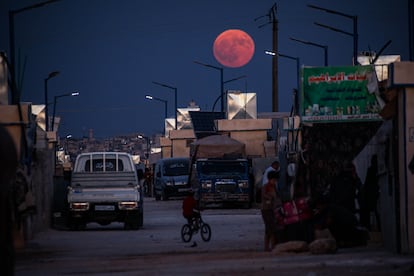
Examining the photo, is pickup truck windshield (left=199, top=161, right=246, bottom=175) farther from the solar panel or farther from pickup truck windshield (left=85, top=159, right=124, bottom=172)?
the solar panel

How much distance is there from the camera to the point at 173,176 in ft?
190

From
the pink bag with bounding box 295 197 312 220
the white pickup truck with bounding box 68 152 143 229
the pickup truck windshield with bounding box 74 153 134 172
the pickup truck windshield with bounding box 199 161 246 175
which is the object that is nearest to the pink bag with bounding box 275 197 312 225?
the pink bag with bounding box 295 197 312 220

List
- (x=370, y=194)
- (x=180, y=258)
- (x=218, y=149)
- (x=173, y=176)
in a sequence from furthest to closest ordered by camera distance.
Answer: (x=173, y=176), (x=218, y=149), (x=370, y=194), (x=180, y=258)

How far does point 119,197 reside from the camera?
102ft

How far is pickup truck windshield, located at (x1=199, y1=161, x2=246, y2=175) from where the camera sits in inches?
1847

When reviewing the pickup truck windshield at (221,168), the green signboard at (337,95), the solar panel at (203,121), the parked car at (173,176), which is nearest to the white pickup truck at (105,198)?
the green signboard at (337,95)

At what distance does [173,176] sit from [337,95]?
3346 centimetres

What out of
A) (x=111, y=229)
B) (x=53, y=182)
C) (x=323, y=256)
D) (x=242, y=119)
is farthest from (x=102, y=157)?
(x=242, y=119)

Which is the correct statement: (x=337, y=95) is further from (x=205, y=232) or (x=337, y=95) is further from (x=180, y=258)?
(x=180, y=258)

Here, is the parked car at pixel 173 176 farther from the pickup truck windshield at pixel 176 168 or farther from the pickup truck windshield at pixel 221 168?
the pickup truck windshield at pixel 221 168

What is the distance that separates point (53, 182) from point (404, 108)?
68.1ft

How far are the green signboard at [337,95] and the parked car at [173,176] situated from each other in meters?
32.1

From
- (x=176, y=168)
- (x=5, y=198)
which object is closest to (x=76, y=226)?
(x=176, y=168)

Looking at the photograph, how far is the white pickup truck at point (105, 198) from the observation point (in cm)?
3098
